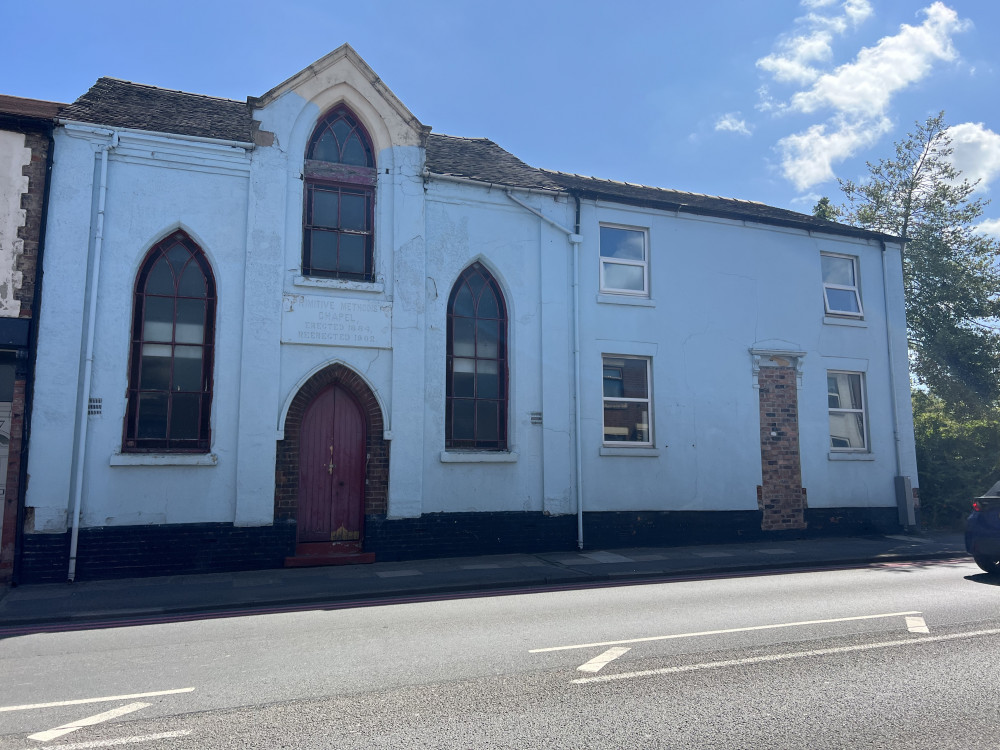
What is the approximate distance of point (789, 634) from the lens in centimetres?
656

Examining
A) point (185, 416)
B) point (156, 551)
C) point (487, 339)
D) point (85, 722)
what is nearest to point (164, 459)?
point (185, 416)

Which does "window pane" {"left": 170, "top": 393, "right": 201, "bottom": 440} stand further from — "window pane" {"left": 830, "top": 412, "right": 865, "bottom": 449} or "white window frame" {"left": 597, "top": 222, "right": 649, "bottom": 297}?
"window pane" {"left": 830, "top": 412, "right": 865, "bottom": 449}

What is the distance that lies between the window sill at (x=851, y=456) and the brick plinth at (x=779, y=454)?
2.96 feet

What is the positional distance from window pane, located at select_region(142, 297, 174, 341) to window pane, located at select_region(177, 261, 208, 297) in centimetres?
25

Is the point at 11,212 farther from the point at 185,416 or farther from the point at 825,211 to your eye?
the point at 825,211

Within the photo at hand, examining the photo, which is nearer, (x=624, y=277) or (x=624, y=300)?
(x=624, y=300)

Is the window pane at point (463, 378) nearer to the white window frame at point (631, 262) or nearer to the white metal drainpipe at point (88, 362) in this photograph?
the white window frame at point (631, 262)

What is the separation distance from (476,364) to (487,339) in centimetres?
53

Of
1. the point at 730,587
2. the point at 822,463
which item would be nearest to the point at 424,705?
the point at 730,587

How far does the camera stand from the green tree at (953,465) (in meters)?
16.8

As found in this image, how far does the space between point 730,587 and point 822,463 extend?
6798 millimetres

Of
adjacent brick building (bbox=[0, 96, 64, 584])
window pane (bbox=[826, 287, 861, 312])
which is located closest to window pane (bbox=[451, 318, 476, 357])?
adjacent brick building (bbox=[0, 96, 64, 584])

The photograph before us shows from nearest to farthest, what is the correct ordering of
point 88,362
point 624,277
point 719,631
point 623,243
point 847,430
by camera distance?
point 719,631
point 88,362
point 624,277
point 623,243
point 847,430

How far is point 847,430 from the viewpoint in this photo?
624 inches
